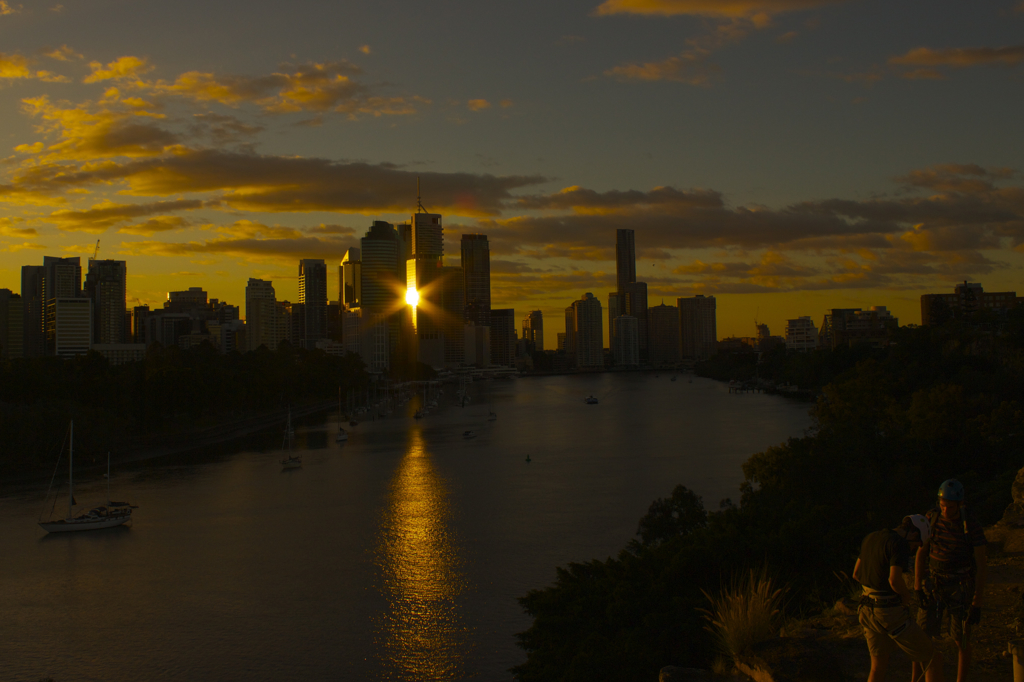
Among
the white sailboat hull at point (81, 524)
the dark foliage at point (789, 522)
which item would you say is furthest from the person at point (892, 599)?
the white sailboat hull at point (81, 524)

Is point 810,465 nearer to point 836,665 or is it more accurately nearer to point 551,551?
point 551,551

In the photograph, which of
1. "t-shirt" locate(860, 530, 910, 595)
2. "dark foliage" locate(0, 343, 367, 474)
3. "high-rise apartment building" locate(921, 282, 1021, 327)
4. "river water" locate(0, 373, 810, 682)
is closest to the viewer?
"t-shirt" locate(860, 530, 910, 595)

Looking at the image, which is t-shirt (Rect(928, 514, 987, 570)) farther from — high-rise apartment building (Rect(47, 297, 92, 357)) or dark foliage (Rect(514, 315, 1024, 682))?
high-rise apartment building (Rect(47, 297, 92, 357))

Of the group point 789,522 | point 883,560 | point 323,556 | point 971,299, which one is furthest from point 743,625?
point 971,299

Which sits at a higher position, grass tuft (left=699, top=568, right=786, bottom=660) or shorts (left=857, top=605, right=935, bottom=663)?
shorts (left=857, top=605, right=935, bottom=663)

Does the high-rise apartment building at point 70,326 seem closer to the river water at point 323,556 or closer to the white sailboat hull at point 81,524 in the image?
the river water at point 323,556

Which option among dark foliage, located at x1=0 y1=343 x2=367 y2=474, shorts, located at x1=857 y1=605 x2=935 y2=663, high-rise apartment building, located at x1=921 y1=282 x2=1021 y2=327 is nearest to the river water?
dark foliage, located at x1=0 y1=343 x2=367 y2=474
